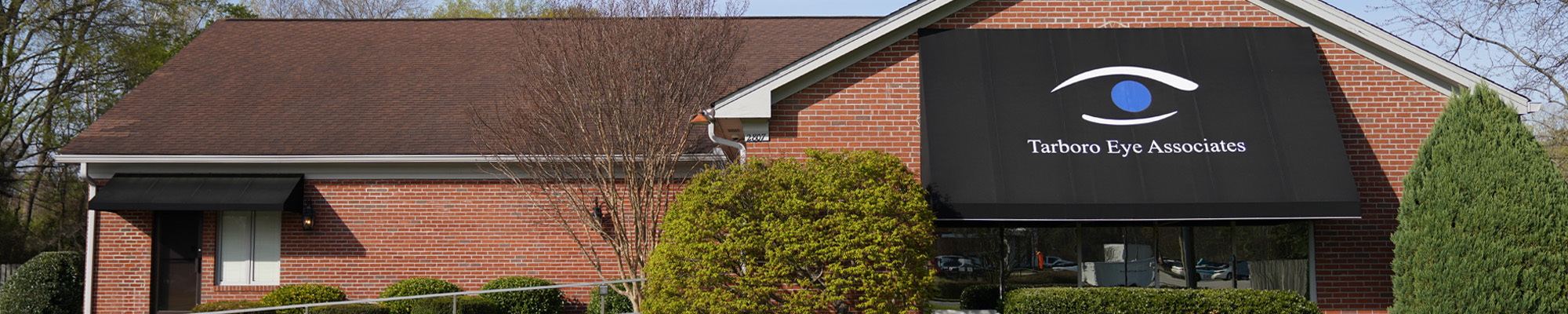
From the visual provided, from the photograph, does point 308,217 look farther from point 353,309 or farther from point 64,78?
point 64,78

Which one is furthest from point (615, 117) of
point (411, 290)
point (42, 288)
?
point (42, 288)

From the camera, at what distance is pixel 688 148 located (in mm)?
14992

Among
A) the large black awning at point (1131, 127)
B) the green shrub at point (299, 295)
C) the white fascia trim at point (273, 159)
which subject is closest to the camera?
the large black awning at point (1131, 127)

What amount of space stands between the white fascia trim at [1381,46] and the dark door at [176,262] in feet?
46.8

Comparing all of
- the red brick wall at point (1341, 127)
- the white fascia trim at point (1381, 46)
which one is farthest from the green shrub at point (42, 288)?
the white fascia trim at point (1381, 46)

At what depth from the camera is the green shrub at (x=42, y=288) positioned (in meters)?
15.7

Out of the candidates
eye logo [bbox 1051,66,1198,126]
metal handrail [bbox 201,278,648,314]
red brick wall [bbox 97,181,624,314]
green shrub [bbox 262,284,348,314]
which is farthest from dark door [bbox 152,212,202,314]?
eye logo [bbox 1051,66,1198,126]

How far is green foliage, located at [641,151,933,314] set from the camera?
1012 centimetres

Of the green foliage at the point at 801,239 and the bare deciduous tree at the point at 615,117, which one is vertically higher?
the bare deciduous tree at the point at 615,117

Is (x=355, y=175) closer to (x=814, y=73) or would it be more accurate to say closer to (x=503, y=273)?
(x=503, y=273)

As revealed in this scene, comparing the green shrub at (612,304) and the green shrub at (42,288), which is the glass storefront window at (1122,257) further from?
the green shrub at (42,288)

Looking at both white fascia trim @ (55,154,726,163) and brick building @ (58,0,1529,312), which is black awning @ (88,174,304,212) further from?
white fascia trim @ (55,154,726,163)

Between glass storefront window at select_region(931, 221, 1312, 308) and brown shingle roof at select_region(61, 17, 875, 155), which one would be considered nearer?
glass storefront window at select_region(931, 221, 1312, 308)

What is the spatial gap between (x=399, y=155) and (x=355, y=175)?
86cm
